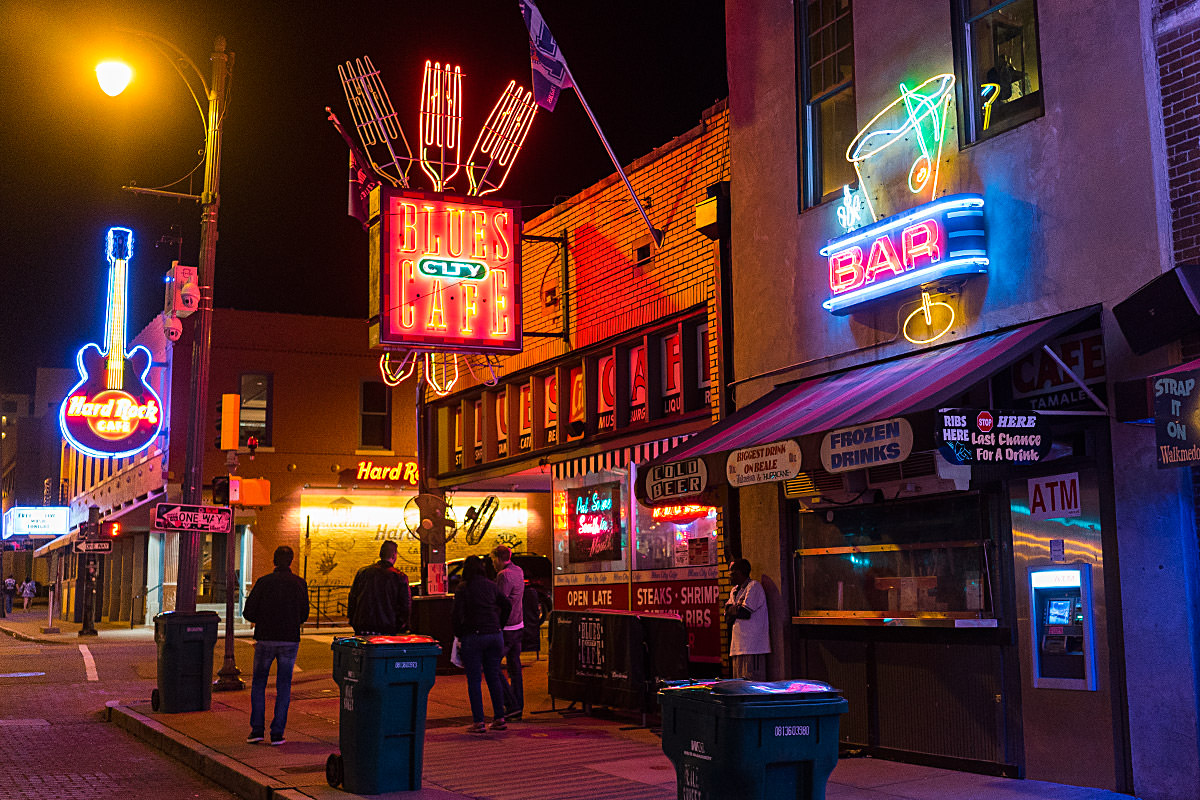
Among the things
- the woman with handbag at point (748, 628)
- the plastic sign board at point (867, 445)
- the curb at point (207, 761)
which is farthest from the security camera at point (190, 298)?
the plastic sign board at point (867, 445)

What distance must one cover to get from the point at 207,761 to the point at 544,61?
9.52 metres

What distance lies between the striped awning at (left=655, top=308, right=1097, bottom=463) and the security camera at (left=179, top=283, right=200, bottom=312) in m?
8.43

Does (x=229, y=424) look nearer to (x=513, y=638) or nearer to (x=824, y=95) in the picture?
(x=513, y=638)

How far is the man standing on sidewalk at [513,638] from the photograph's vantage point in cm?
1343

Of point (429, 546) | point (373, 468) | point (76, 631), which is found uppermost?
point (373, 468)

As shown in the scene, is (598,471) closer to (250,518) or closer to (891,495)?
(891,495)

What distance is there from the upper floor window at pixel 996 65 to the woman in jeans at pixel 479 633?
21.9 ft

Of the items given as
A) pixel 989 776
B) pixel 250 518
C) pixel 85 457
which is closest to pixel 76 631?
pixel 250 518

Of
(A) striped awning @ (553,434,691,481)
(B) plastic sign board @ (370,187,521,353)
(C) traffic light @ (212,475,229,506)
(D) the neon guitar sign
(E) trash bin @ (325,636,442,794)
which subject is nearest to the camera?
(E) trash bin @ (325,636,442,794)

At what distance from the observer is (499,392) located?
21047 mm

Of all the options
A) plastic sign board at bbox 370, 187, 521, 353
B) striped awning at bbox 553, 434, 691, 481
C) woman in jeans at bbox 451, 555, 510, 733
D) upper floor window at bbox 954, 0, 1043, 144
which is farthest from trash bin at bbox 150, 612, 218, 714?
upper floor window at bbox 954, 0, 1043, 144

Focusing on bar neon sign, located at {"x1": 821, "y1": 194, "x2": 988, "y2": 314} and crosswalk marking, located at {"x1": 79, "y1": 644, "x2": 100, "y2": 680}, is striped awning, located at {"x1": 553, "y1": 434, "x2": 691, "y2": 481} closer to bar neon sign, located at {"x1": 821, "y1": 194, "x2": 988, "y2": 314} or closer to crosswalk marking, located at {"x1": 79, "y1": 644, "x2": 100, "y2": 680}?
bar neon sign, located at {"x1": 821, "y1": 194, "x2": 988, "y2": 314}

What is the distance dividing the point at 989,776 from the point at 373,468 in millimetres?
28144

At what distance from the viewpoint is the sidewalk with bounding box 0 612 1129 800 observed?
903 centimetres
